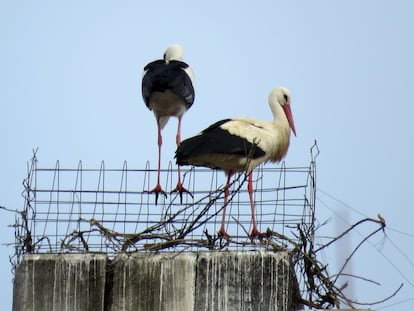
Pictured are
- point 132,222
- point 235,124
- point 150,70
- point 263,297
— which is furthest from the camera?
point 150,70

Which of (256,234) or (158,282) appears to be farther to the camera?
(256,234)

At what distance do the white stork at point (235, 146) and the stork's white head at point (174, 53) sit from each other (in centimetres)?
202

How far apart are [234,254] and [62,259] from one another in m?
0.85

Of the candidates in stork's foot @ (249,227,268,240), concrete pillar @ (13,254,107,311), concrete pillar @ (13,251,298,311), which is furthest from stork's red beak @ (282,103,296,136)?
concrete pillar @ (13,254,107,311)

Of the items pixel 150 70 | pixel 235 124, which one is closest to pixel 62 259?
pixel 235 124

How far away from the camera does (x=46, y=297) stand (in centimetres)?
484

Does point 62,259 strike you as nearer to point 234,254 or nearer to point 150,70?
point 234,254

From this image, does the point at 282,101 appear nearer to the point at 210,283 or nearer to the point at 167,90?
the point at 167,90

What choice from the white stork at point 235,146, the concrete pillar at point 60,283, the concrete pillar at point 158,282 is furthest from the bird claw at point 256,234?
the concrete pillar at point 60,283

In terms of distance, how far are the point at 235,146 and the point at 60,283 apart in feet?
7.71

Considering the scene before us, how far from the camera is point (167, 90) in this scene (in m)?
8.08

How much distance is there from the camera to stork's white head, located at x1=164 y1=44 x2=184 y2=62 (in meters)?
9.27

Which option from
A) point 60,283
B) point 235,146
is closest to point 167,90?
point 235,146

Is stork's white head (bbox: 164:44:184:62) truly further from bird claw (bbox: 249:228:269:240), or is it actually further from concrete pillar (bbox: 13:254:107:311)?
concrete pillar (bbox: 13:254:107:311)
